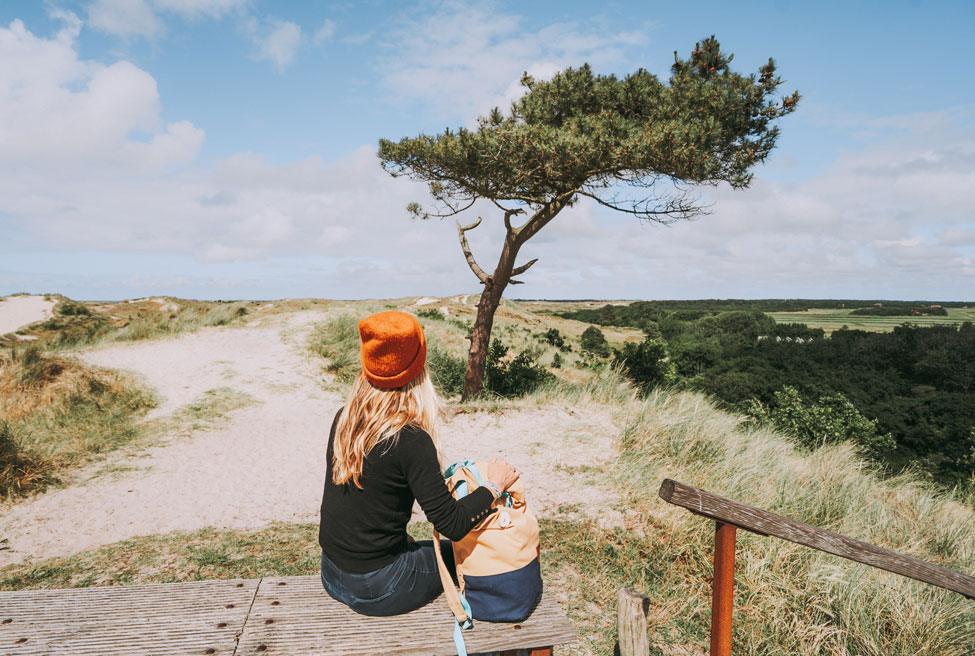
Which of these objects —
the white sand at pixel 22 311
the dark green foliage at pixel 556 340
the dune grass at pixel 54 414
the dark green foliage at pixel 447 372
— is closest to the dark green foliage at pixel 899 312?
the dark green foliage at pixel 556 340

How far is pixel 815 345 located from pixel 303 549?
111 ft

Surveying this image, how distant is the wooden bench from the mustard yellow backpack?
0.07 metres

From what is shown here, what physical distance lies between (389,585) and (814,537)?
1.85m

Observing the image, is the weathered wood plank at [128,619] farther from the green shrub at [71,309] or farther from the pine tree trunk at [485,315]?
the green shrub at [71,309]

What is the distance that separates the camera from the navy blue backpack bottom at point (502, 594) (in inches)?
80.3

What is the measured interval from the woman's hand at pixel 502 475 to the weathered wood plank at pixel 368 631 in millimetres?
595

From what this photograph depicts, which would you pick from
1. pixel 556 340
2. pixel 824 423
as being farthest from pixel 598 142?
pixel 556 340

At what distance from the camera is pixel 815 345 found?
30578 millimetres

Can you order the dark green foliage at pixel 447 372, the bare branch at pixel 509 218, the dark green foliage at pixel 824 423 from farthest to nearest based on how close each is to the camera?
the dark green foliage at pixel 824 423 < the dark green foliage at pixel 447 372 < the bare branch at pixel 509 218

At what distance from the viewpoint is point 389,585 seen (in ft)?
6.98

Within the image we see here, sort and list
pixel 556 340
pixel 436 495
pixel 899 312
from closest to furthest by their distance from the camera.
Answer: pixel 436 495 < pixel 556 340 < pixel 899 312

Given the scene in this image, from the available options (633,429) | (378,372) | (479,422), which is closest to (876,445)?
(633,429)

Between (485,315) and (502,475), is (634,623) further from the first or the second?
(485,315)

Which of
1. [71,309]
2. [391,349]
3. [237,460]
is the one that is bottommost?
[237,460]
